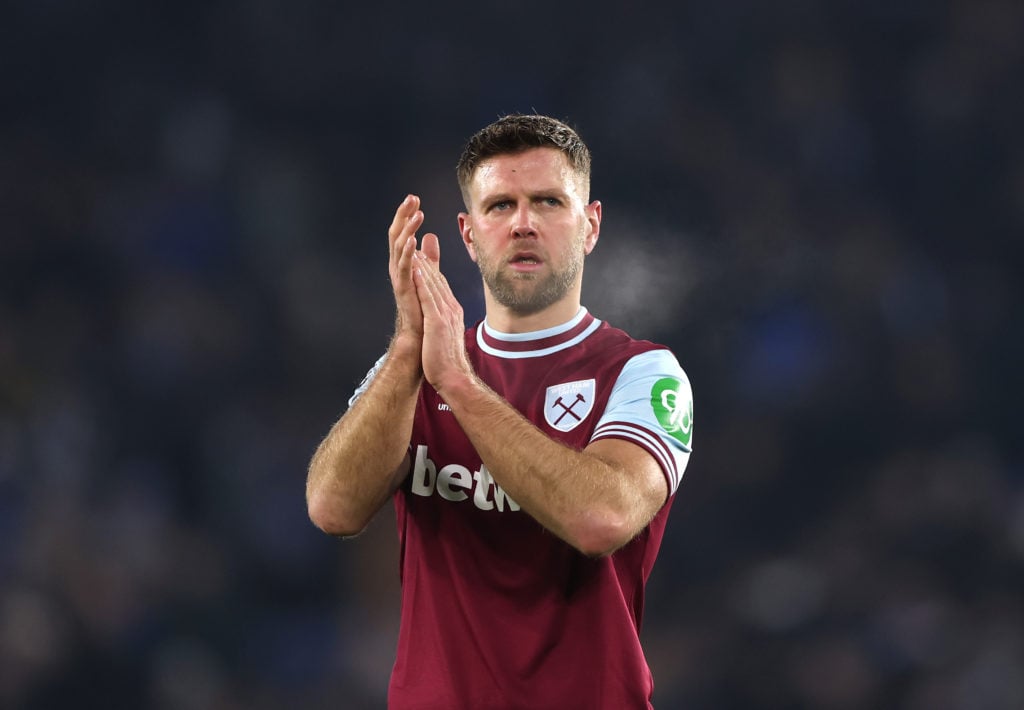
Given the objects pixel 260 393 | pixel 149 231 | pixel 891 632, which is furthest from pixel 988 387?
pixel 149 231

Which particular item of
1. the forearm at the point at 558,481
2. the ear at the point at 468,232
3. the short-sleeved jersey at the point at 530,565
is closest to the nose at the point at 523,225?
the ear at the point at 468,232

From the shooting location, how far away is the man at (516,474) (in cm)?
230

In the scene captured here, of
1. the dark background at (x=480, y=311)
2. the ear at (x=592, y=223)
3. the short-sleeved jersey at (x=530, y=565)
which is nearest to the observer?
the short-sleeved jersey at (x=530, y=565)

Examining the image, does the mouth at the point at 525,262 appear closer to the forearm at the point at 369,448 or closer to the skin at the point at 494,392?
the skin at the point at 494,392

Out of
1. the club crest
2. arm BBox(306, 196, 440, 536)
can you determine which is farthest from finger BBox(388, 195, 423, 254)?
the club crest

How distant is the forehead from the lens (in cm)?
274

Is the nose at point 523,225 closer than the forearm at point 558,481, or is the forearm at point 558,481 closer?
the forearm at point 558,481

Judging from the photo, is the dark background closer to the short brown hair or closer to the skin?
the short brown hair

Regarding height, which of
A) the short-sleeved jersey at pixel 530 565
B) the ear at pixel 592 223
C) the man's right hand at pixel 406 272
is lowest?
the short-sleeved jersey at pixel 530 565

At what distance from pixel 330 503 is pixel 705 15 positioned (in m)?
4.68

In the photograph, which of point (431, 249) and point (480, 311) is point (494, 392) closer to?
point (431, 249)

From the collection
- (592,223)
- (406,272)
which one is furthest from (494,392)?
(592,223)

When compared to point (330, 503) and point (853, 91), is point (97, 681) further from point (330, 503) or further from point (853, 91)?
→ point (853, 91)

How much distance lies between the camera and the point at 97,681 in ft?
17.1
